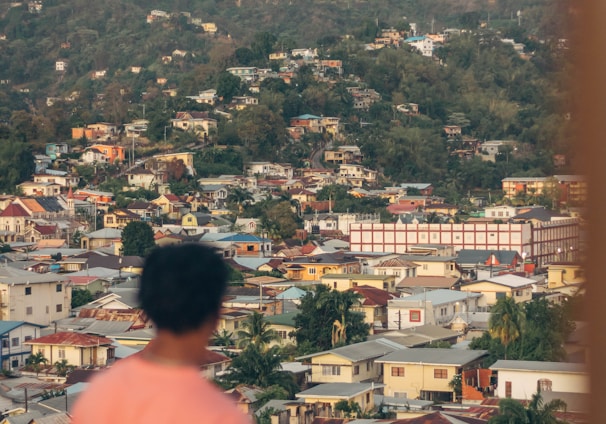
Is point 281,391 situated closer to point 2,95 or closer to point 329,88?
point 329,88

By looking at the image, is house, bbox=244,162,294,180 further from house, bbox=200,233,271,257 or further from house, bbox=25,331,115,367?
house, bbox=25,331,115,367

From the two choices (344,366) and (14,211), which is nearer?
(344,366)

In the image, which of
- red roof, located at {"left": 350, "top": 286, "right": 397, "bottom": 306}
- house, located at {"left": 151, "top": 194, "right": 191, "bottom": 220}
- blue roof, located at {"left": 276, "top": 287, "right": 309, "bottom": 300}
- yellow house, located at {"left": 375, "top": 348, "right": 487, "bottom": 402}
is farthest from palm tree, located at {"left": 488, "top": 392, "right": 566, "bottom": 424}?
house, located at {"left": 151, "top": 194, "right": 191, "bottom": 220}

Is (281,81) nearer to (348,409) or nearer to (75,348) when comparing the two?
(75,348)

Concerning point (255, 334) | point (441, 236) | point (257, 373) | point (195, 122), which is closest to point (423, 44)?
point (195, 122)

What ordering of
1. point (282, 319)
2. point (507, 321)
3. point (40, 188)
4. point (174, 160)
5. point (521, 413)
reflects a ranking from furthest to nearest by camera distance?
point (174, 160), point (40, 188), point (282, 319), point (507, 321), point (521, 413)
